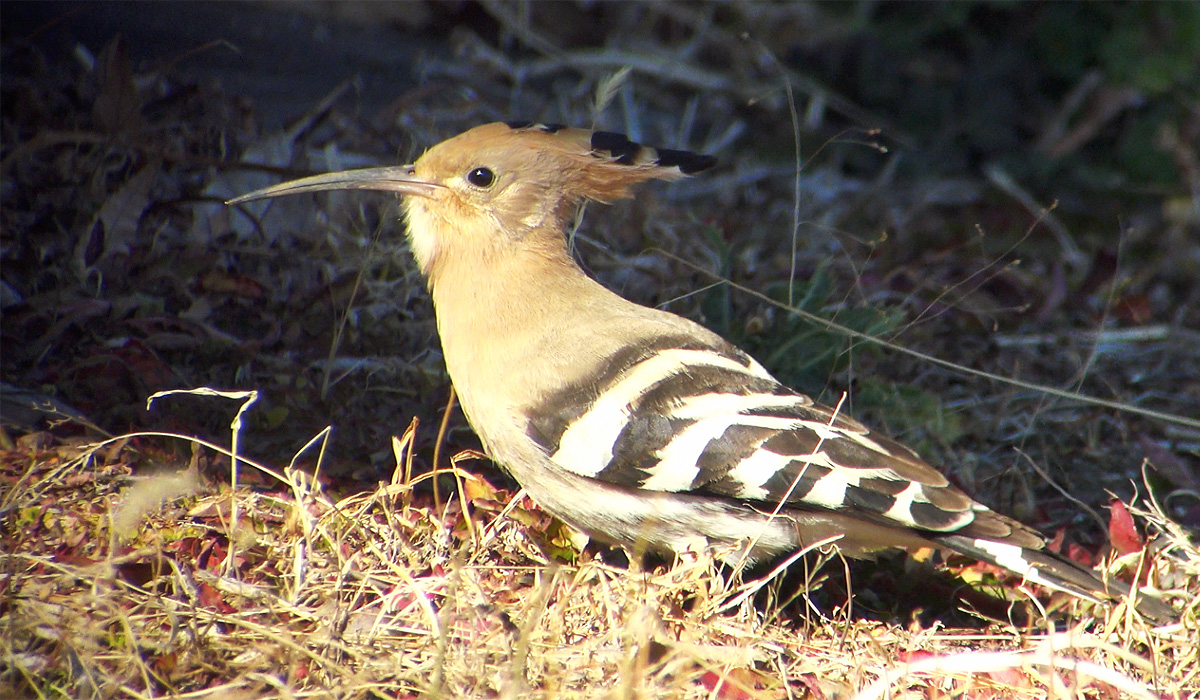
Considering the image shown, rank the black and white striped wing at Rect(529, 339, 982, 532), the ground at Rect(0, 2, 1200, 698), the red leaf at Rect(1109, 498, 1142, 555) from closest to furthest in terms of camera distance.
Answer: the ground at Rect(0, 2, 1200, 698), the black and white striped wing at Rect(529, 339, 982, 532), the red leaf at Rect(1109, 498, 1142, 555)

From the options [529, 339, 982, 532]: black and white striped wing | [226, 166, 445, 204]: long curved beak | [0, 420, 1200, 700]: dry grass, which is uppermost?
[226, 166, 445, 204]: long curved beak

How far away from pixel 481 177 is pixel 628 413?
0.59 m

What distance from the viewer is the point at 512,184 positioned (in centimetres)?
228

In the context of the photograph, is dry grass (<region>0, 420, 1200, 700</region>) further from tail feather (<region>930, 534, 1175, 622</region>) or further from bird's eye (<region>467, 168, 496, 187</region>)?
bird's eye (<region>467, 168, 496, 187</region>)

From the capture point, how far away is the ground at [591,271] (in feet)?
5.87

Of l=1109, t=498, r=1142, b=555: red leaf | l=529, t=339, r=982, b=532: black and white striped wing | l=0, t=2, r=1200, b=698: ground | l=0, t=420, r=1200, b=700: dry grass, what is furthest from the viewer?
l=1109, t=498, r=1142, b=555: red leaf

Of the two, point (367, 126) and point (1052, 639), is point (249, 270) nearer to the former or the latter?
point (367, 126)

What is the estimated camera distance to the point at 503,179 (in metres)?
2.27

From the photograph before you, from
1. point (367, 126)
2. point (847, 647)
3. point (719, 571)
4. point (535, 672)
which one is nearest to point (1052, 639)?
point (847, 647)

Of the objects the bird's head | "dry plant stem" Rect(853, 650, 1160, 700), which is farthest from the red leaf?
the bird's head

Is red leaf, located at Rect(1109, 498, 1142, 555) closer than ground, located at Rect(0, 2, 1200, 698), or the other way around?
ground, located at Rect(0, 2, 1200, 698)

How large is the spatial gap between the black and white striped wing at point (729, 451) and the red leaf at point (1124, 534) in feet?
1.34

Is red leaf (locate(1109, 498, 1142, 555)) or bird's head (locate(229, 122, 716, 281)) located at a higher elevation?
bird's head (locate(229, 122, 716, 281))

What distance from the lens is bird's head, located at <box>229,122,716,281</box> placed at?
2256 mm
